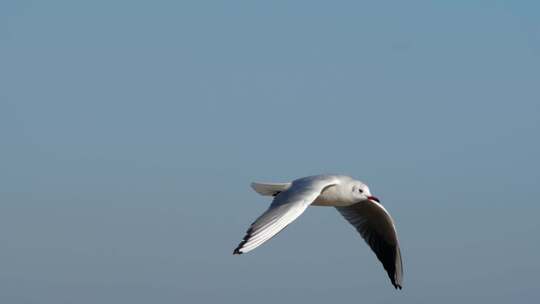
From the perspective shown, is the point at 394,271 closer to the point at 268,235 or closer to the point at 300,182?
the point at 300,182

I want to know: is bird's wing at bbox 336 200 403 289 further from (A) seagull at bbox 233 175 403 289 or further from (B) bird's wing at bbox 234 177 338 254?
(B) bird's wing at bbox 234 177 338 254

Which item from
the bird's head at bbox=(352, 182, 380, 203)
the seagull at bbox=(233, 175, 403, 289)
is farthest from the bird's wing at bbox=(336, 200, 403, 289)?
the bird's head at bbox=(352, 182, 380, 203)

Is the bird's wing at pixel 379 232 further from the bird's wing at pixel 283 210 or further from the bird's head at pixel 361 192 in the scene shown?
the bird's wing at pixel 283 210

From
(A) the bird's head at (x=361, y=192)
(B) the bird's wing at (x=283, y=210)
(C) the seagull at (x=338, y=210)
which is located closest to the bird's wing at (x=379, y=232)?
(C) the seagull at (x=338, y=210)

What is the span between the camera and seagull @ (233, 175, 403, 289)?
946 cm

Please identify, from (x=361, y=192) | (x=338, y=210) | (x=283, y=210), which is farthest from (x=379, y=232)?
(x=283, y=210)

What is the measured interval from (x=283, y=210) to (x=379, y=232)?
3.03m

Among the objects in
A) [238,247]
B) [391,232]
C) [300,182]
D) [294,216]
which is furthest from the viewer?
[391,232]

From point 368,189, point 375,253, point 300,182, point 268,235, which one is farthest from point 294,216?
point 375,253

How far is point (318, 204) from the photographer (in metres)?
11.4

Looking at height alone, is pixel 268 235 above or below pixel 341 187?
below

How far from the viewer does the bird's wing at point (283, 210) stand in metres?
9.16

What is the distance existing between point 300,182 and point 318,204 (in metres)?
0.44

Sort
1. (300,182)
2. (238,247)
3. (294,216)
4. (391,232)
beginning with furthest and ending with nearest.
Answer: (391,232) < (300,182) < (294,216) < (238,247)
